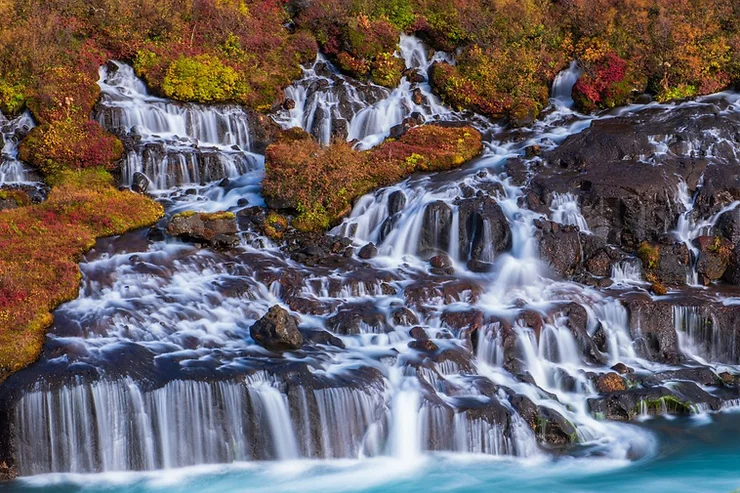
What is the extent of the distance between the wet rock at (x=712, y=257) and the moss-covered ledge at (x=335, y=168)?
853 centimetres

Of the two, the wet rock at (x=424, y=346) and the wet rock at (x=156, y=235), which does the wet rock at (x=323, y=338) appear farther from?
the wet rock at (x=156, y=235)

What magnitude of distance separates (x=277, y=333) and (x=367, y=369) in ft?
7.26

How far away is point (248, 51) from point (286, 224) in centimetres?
1324

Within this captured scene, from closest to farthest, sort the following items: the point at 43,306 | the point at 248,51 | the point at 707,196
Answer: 1. the point at 43,306
2. the point at 707,196
3. the point at 248,51

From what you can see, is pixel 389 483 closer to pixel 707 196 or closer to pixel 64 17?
pixel 707 196

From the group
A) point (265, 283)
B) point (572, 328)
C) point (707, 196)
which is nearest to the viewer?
point (572, 328)

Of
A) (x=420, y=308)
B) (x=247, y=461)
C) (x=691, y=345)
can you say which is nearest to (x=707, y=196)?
(x=691, y=345)

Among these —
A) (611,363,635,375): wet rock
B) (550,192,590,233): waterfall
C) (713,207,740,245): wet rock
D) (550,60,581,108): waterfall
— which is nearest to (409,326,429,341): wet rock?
(611,363,635,375): wet rock

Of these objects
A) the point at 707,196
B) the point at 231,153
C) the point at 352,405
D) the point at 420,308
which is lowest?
the point at 352,405

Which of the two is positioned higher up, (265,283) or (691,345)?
(265,283)

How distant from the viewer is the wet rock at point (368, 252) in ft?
71.3

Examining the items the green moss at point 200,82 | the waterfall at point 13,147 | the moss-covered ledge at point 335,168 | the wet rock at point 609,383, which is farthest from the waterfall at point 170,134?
the wet rock at point 609,383

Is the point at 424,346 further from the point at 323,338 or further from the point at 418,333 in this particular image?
the point at 323,338

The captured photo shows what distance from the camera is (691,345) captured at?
747 inches
